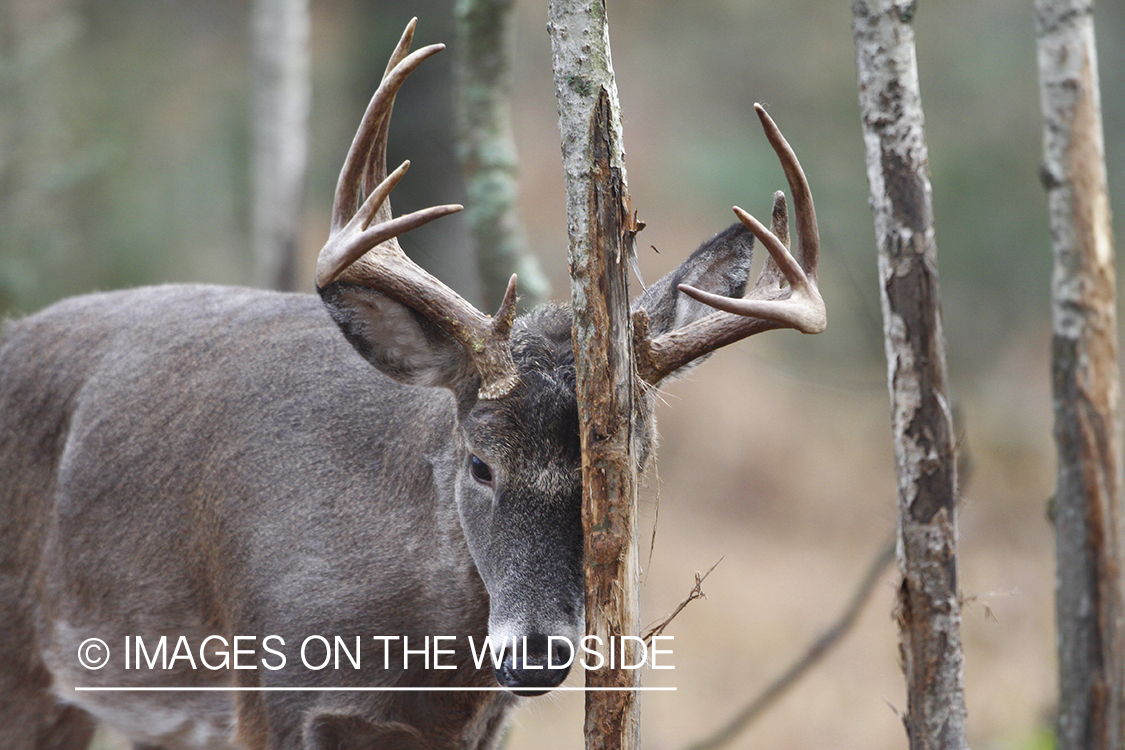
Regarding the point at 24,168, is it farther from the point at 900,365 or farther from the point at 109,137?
the point at 900,365

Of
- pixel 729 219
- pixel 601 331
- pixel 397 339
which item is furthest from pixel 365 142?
pixel 729 219

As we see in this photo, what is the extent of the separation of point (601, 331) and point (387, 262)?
934 millimetres

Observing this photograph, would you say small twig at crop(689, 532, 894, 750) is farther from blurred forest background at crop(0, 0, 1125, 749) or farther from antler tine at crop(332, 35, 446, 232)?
antler tine at crop(332, 35, 446, 232)

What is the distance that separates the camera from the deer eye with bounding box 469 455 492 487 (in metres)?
3.91

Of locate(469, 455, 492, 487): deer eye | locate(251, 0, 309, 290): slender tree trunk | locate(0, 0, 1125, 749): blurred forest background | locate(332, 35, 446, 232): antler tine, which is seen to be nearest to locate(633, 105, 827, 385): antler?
locate(469, 455, 492, 487): deer eye

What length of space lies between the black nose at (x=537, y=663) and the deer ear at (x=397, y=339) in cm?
95

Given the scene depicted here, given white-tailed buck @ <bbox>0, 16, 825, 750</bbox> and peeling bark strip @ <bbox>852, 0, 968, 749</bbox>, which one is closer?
white-tailed buck @ <bbox>0, 16, 825, 750</bbox>

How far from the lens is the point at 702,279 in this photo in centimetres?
435

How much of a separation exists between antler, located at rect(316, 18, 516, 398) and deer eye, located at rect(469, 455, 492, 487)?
0.26 meters

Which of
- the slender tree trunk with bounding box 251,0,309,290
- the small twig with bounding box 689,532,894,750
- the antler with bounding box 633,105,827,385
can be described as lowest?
the small twig with bounding box 689,532,894,750

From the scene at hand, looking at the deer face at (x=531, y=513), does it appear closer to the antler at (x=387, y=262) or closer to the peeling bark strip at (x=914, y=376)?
the antler at (x=387, y=262)

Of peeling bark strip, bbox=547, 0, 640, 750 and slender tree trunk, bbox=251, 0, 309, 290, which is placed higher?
slender tree trunk, bbox=251, 0, 309, 290

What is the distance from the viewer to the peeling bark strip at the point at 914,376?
4004mm

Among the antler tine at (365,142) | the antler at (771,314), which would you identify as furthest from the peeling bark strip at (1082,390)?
the antler tine at (365,142)
